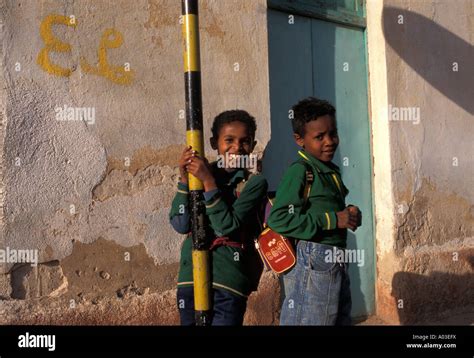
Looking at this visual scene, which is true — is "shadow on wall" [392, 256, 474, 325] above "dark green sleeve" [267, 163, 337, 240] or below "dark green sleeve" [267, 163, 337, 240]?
below

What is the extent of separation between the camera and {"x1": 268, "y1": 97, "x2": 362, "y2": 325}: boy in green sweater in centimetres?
301

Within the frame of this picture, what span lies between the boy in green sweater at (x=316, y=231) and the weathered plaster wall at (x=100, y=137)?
1.67m

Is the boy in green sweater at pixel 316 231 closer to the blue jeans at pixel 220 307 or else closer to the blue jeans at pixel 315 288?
the blue jeans at pixel 315 288

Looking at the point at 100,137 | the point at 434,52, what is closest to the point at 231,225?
the point at 100,137

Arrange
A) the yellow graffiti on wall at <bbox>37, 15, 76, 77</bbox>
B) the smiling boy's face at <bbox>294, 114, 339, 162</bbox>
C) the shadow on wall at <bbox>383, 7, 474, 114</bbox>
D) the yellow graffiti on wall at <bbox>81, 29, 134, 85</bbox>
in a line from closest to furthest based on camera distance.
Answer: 1. the smiling boy's face at <bbox>294, 114, 339, 162</bbox>
2. the yellow graffiti on wall at <bbox>37, 15, 76, 77</bbox>
3. the yellow graffiti on wall at <bbox>81, 29, 134, 85</bbox>
4. the shadow on wall at <bbox>383, 7, 474, 114</bbox>

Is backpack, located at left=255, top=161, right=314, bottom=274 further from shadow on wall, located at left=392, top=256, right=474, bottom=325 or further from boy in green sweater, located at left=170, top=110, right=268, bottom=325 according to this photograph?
shadow on wall, located at left=392, top=256, right=474, bottom=325

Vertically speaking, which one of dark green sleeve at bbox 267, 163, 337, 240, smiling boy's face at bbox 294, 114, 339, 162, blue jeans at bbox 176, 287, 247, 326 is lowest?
blue jeans at bbox 176, 287, 247, 326

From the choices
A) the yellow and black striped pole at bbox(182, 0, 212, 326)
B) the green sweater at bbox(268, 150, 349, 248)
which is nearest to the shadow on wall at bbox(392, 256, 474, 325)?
the green sweater at bbox(268, 150, 349, 248)

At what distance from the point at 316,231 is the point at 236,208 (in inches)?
15.3

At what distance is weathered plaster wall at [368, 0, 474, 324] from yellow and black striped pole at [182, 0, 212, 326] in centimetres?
328

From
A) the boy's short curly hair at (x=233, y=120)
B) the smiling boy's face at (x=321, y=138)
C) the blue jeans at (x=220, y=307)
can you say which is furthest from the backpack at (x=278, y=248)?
the boy's short curly hair at (x=233, y=120)

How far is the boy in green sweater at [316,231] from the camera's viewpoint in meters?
3.01

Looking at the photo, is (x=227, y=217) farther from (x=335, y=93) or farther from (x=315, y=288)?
(x=335, y=93)
